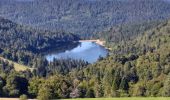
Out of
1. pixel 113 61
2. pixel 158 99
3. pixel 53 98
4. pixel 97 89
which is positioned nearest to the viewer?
pixel 158 99

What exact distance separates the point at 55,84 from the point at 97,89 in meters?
8.52

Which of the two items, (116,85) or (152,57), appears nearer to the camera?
(116,85)

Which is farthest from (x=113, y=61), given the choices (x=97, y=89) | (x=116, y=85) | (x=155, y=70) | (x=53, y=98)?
(x=53, y=98)

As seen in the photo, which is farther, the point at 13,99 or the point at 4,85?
the point at 4,85

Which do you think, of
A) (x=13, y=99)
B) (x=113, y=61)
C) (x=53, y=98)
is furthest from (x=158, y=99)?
(x=113, y=61)

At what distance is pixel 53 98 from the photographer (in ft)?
266

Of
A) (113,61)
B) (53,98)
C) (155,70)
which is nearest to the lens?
(53,98)

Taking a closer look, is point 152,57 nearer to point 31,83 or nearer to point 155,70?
point 155,70

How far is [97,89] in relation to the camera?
94.9m

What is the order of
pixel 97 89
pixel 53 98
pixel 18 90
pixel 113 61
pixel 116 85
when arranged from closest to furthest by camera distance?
pixel 53 98
pixel 18 90
pixel 97 89
pixel 116 85
pixel 113 61

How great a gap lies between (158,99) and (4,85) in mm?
32259

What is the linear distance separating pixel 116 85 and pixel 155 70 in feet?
154

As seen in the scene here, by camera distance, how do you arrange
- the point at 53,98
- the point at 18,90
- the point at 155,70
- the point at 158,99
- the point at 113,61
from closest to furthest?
the point at 158,99, the point at 53,98, the point at 18,90, the point at 155,70, the point at 113,61

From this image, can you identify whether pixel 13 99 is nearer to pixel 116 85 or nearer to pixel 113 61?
pixel 116 85
